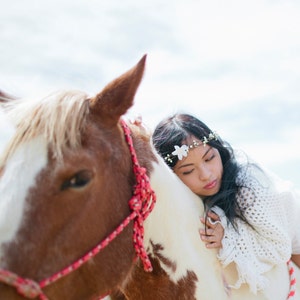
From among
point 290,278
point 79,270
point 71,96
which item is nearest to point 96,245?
point 79,270

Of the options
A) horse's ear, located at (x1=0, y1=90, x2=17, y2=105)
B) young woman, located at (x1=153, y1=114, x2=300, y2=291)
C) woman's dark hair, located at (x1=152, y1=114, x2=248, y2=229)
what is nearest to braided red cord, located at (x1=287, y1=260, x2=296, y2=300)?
young woman, located at (x1=153, y1=114, x2=300, y2=291)

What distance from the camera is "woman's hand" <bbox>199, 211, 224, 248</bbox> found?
2.69 m

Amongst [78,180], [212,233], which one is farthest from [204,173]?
[78,180]

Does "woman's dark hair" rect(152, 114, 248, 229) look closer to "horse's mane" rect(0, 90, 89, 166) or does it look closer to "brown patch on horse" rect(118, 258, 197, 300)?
"brown patch on horse" rect(118, 258, 197, 300)

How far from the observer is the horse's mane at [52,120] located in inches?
79.6

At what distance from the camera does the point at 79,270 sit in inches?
83.4

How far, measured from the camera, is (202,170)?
3.03 meters

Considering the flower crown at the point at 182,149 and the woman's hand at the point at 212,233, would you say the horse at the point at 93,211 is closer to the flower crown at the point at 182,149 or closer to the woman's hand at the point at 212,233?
the woman's hand at the point at 212,233

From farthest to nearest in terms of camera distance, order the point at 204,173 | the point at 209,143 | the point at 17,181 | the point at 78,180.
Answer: the point at 209,143 < the point at 204,173 < the point at 78,180 < the point at 17,181

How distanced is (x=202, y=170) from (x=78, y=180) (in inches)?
47.0

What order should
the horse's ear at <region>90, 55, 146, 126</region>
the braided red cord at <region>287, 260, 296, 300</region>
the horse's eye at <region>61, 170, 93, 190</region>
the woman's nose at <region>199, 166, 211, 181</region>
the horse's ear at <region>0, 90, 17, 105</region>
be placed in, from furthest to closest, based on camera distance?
the woman's nose at <region>199, 166, 211, 181</region> < the braided red cord at <region>287, 260, 296, 300</region> < the horse's ear at <region>0, 90, 17, 105</region> < the horse's ear at <region>90, 55, 146, 126</region> < the horse's eye at <region>61, 170, 93, 190</region>

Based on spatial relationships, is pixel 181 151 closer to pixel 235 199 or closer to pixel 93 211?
pixel 235 199

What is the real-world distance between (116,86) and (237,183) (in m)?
1.21

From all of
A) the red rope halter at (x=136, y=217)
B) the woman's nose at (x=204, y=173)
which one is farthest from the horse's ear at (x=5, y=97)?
the woman's nose at (x=204, y=173)
